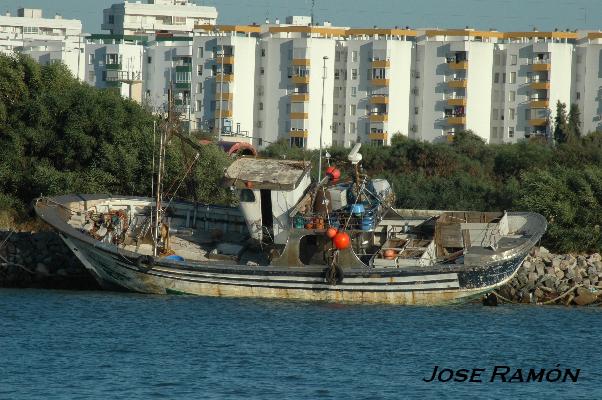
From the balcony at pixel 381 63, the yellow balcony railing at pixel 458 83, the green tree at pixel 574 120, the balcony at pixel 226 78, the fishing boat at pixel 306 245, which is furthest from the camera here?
the balcony at pixel 226 78

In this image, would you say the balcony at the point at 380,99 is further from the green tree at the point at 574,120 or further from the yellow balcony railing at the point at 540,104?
the green tree at the point at 574,120

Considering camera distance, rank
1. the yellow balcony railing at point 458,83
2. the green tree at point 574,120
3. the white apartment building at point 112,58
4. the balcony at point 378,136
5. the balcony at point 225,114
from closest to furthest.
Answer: the green tree at point 574,120 → the yellow balcony railing at point 458,83 → the balcony at point 378,136 → the balcony at point 225,114 → the white apartment building at point 112,58

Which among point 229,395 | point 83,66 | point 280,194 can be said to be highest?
point 83,66

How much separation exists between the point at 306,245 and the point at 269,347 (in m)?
7.08

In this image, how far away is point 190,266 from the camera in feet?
111

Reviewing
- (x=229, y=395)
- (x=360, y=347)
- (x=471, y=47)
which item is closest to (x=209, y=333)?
(x=360, y=347)

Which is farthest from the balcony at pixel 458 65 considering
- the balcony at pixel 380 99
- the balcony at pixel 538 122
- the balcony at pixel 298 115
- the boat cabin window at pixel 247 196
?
the boat cabin window at pixel 247 196

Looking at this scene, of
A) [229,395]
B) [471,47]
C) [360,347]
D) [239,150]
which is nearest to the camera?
[229,395]

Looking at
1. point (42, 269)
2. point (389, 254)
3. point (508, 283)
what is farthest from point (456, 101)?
point (389, 254)

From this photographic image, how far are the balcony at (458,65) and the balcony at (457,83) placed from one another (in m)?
0.72

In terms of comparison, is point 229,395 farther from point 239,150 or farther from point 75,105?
point 239,150

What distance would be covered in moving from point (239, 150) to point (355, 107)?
37585 millimetres

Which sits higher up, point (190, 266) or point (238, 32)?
point (238, 32)

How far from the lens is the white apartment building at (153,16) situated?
149 m
